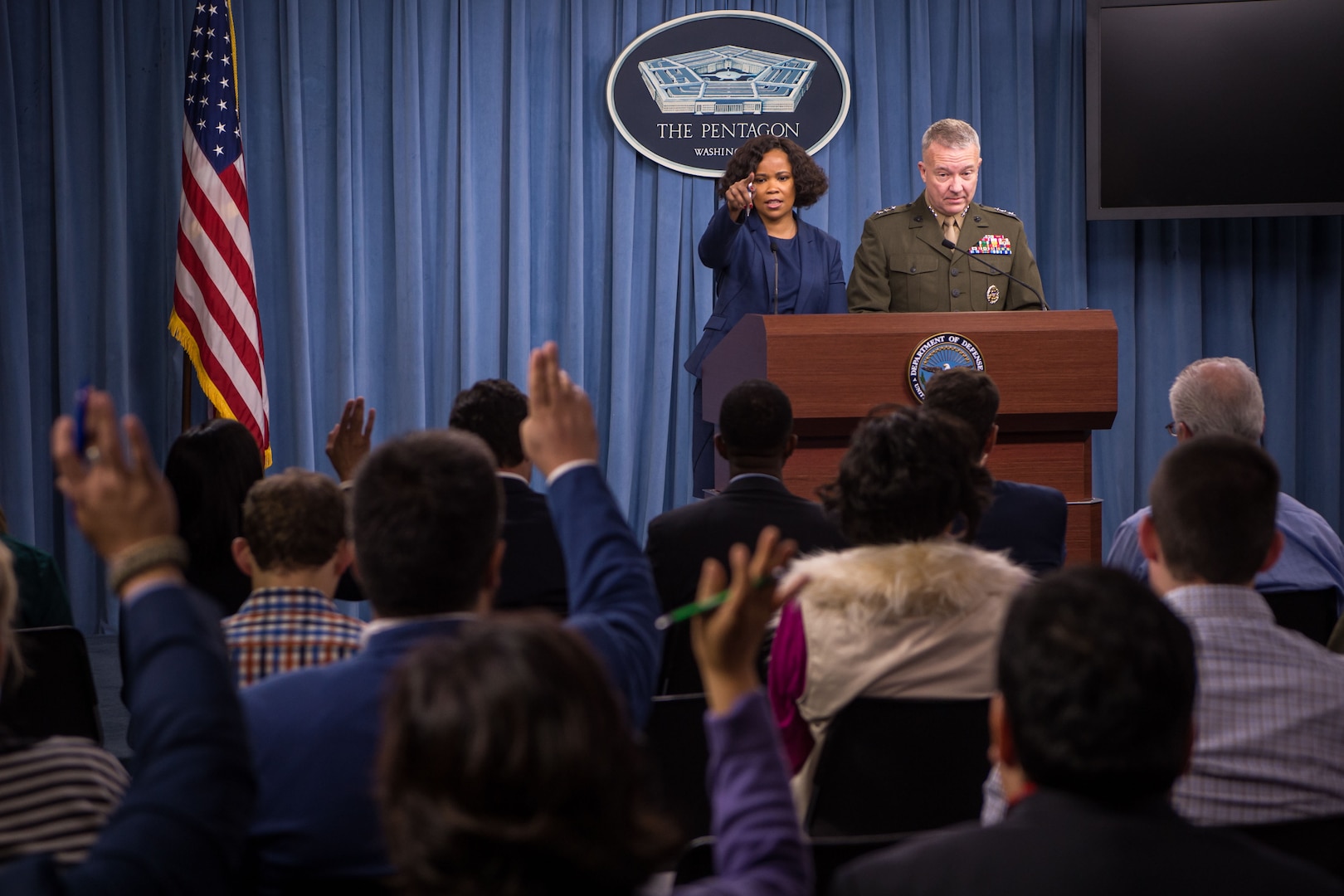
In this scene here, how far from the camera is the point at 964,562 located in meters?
1.65

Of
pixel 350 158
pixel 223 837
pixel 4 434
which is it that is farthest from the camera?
pixel 350 158

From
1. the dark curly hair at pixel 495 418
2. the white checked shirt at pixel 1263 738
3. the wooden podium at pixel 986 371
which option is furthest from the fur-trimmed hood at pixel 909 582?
the wooden podium at pixel 986 371

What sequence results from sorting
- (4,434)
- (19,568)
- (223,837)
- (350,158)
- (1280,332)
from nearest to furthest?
(223,837) < (19,568) < (4,434) < (350,158) < (1280,332)

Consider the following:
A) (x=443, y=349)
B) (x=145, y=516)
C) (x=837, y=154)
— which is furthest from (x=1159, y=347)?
(x=145, y=516)

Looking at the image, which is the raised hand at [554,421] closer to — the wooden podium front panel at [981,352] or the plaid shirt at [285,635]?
the plaid shirt at [285,635]

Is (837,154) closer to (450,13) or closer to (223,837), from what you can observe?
(450,13)

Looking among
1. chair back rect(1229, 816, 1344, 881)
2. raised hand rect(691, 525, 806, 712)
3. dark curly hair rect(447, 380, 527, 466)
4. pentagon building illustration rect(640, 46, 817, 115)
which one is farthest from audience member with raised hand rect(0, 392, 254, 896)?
pentagon building illustration rect(640, 46, 817, 115)

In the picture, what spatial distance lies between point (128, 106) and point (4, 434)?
5.23 feet

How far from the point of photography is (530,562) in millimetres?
2418

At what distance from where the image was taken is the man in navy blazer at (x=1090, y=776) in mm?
817

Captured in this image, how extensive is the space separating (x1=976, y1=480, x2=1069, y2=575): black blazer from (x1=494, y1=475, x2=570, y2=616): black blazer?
891 mm

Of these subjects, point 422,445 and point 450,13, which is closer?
point 422,445

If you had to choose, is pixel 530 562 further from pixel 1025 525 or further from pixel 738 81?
pixel 738 81

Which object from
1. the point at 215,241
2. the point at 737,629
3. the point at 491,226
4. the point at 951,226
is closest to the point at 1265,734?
the point at 737,629
